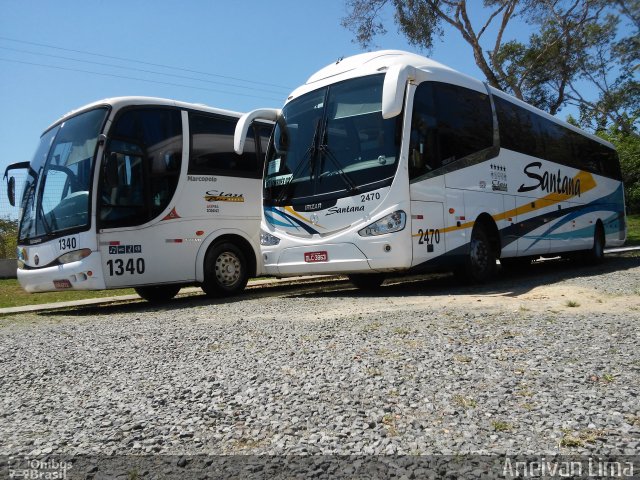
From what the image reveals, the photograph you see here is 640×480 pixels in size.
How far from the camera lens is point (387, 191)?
8.20 m

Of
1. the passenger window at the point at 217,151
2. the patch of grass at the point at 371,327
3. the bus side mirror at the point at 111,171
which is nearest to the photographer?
the patch of grass at the point at 371,327

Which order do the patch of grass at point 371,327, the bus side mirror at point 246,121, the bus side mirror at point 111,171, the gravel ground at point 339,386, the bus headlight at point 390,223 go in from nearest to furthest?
the gravel ground at point 339,386
the patch of grass at point 371,327
the bus headlight at point 390,223
the bus side mirror at point 111,171
the bus side mirror at point 246,121

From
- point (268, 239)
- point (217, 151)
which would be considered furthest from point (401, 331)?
point (217, 151)

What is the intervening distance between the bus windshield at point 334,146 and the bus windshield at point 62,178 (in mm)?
2883

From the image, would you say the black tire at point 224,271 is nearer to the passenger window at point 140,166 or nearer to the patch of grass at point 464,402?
the passenger window at point 140,166

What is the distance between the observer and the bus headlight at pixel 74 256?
885 cm

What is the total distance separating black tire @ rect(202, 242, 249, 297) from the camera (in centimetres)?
1046

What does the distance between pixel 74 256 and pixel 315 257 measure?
3.72 metres

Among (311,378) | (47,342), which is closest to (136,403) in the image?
(311,378)

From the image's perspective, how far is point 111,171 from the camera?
8.99m

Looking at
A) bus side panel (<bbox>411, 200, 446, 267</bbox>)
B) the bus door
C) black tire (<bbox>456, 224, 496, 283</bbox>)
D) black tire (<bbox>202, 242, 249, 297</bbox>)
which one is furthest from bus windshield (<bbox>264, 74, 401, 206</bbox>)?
black tire (<bbox>456, 224, 496, 283</bbox>)

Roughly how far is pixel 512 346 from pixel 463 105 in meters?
6.36

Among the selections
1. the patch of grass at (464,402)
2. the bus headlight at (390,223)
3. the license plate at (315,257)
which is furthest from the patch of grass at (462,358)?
the license plate at (315,257)

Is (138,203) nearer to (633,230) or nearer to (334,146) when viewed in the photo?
(334,146)
